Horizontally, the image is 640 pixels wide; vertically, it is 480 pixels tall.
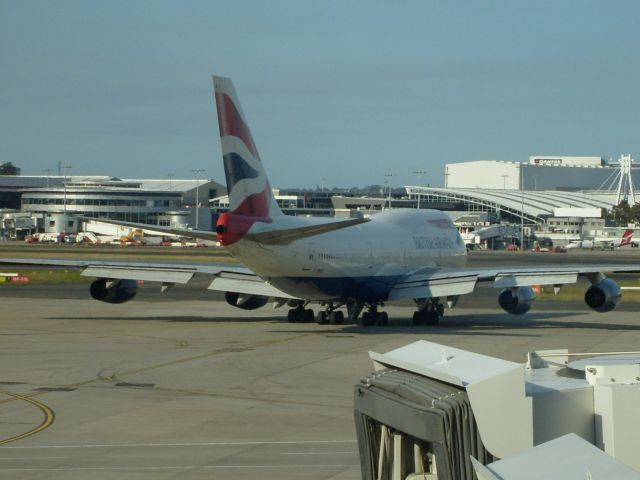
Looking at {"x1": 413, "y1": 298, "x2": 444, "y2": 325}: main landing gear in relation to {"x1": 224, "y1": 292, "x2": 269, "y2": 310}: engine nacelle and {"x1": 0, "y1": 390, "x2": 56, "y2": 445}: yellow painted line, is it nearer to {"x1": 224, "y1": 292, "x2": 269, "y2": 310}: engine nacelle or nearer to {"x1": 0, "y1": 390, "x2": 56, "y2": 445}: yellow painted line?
{"x1": 224, "y1": 292, "x2": 269, "y2": 310}: engine nacelle

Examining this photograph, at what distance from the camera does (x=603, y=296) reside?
1681 inches

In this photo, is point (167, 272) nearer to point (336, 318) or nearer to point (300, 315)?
point (300, 315)

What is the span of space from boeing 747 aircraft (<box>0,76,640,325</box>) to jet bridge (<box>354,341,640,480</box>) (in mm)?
26862

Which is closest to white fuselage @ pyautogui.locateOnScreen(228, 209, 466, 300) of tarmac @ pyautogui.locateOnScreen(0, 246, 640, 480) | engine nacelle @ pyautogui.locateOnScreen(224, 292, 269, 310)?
tarmac @ pyautogui.locateOnScreen(0, 246, 640, 480)

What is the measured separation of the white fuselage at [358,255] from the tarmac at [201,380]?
5.70 ft

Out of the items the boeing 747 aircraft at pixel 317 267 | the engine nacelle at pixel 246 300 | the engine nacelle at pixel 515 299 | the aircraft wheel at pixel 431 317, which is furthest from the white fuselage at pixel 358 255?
the engine nacelle at pixel 515 299

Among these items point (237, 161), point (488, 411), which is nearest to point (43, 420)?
point (488, 411)

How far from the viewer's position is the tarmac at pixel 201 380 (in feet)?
58.4

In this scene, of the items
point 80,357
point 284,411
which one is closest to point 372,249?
point 80,357

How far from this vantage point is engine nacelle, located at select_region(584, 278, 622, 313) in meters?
42.6

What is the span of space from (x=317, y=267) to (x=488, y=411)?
33.1m

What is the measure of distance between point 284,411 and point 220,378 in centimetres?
544

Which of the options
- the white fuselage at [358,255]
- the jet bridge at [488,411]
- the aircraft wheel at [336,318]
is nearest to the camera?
the jet bridge at [488,411]

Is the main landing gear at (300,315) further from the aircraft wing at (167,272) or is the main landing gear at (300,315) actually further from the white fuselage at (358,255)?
the white fuselage at (358,255)
